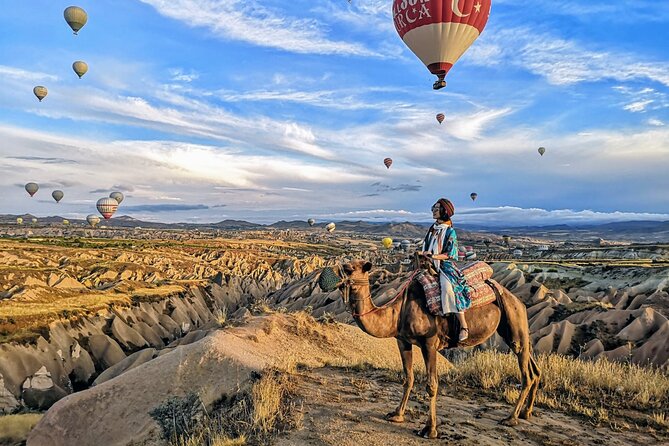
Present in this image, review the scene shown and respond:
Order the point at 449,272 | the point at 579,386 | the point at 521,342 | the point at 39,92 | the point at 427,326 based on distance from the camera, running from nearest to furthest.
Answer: the point at 427,326 < the point at 449,272 < the point at 521,342 < the point at 579,386 < the point at 39,92

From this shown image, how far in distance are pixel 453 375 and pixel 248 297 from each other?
226ft

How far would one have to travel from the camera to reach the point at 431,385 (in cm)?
786

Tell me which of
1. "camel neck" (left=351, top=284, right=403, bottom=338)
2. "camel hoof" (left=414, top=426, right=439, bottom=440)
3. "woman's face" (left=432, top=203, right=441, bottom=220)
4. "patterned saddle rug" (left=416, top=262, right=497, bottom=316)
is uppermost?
"woman's face" (left=432, top=203, right=441, bottom=220)

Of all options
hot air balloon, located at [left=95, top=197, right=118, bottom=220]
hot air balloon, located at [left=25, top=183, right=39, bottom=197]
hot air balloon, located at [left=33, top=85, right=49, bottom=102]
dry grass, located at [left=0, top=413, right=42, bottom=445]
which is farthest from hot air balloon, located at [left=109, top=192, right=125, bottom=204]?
dry grass, located at [left=0, top=413, right=42, bottom=445]

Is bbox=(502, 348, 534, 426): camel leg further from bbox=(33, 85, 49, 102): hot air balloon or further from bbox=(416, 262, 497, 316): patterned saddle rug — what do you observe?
bbox=(33, 85, 49, 102): hot air balloon

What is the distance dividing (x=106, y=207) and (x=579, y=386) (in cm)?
13432

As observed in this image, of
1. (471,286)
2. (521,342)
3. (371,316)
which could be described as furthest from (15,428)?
(521,342)

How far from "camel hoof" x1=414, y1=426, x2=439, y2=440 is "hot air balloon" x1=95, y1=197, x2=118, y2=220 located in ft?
434

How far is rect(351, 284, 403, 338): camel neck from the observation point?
26.1ft

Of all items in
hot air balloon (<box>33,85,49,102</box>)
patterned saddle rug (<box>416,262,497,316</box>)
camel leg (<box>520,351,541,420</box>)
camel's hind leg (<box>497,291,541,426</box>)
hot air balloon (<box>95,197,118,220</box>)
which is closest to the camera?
patterned saddle rug (<box>416,262,497,316</box>)

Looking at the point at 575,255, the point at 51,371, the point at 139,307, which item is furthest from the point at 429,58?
the point at 575,255

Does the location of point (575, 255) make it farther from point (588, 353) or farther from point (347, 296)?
point (347, 296)

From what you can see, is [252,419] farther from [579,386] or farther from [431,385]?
[579,386]

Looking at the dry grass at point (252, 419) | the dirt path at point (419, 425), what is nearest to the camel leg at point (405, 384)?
the dirt path at point (419, 425)
